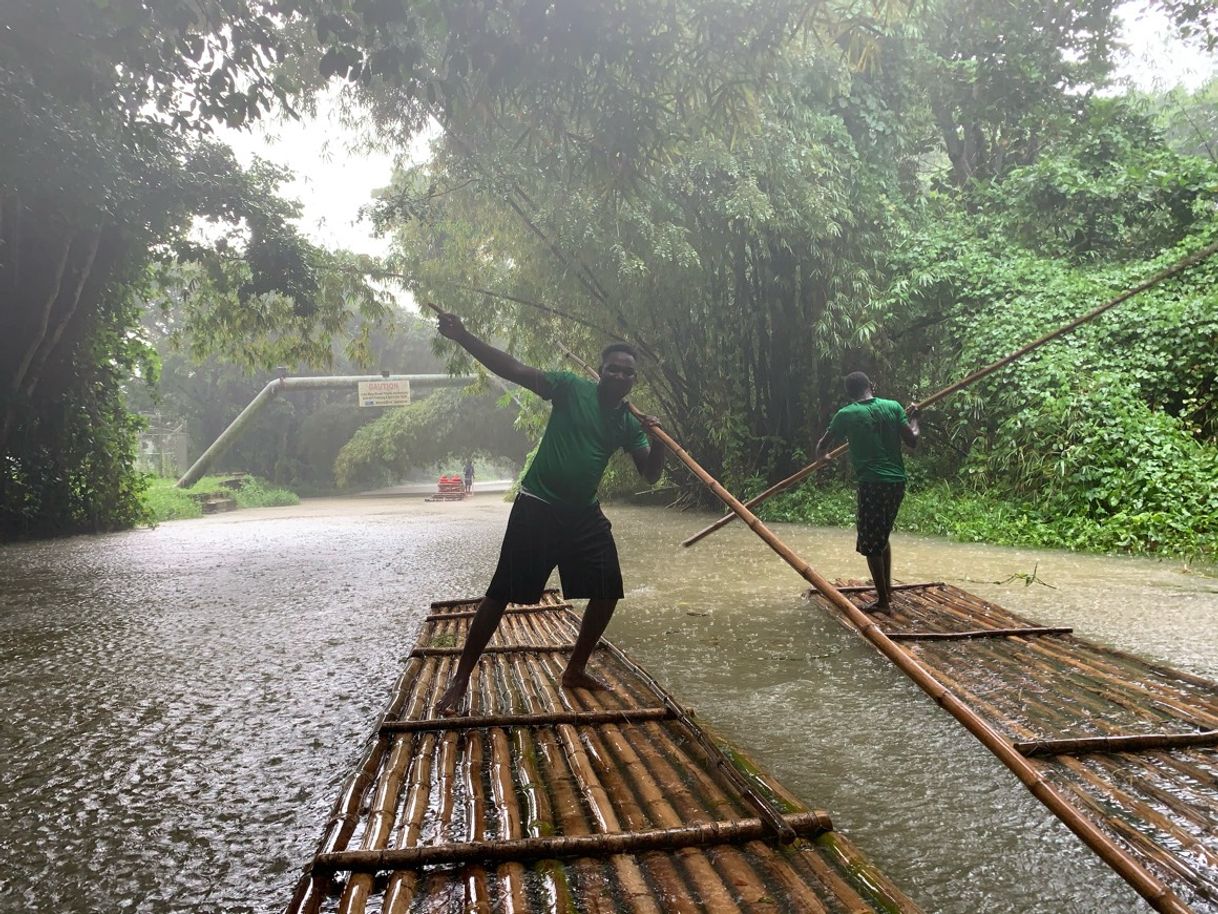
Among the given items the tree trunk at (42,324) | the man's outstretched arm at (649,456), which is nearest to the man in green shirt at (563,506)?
the man's outstretched arm at (649,456)

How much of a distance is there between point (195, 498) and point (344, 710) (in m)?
18.2

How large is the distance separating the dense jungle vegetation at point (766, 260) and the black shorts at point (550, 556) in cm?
272

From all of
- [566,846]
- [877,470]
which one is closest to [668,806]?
[566,846]

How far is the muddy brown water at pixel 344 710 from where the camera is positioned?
1824 mm

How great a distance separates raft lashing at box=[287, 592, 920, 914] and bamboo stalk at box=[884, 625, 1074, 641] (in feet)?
4.72

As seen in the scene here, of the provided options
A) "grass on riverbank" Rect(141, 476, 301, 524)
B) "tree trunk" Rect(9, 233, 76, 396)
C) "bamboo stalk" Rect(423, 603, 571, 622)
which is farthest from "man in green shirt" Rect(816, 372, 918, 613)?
"grass on riverbank" Rect(141, 476, 301, 524)

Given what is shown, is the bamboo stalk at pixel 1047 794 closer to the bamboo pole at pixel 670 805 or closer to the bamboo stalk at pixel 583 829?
the bamboo pole at pixel 670 805

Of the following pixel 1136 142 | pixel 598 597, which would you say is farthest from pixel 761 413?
pixel 598 597

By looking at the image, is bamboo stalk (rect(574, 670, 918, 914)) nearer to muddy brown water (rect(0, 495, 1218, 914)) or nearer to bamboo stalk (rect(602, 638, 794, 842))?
bamboo stalk (rect(602, 638, 794, 842))

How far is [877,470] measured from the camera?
4.34 metres

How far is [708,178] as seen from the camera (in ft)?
29.5

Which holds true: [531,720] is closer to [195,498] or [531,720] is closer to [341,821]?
[341,821]

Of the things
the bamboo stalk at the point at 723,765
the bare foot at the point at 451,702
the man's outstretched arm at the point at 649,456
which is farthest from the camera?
the man's outstretched arm at the point at 649,456

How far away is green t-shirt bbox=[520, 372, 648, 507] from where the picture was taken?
2.78 m
